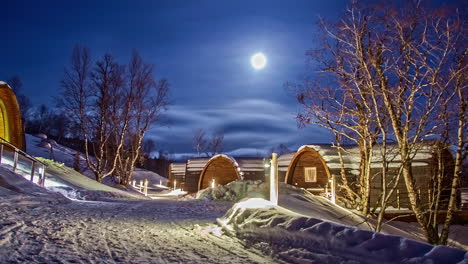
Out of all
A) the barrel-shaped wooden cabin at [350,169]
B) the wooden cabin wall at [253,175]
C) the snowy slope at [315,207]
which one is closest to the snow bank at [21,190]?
the snowy slope at [315,207]

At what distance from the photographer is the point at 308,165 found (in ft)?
83.6

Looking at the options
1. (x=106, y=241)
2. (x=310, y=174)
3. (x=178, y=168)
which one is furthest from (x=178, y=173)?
(x=106, y=241)

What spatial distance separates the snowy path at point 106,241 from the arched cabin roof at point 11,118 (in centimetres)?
1586

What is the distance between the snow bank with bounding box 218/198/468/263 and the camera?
13.5 ft

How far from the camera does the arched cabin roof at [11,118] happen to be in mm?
21953

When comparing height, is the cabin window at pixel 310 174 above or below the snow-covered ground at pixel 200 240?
above

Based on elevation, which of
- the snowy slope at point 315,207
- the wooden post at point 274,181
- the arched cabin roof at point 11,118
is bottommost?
the snowy slope at point 315,207

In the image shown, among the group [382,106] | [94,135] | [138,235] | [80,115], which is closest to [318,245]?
[138,235]

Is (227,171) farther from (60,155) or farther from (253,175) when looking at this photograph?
(60,155)

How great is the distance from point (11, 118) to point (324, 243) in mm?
22744

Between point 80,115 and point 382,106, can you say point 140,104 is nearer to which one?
point 80,115

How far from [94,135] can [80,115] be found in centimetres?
519

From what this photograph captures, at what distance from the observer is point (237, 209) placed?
850 centimetres

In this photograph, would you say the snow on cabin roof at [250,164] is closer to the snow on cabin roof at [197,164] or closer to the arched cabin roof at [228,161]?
the arched cabin roof at [228,161]
